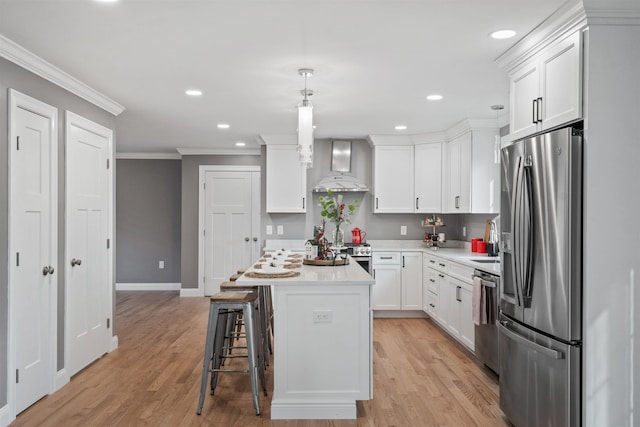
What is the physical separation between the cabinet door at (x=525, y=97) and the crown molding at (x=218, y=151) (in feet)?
17.3


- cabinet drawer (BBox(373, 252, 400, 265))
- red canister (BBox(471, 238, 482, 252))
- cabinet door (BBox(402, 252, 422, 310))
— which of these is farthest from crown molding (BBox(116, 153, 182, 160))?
red canister (BBox(471, 238, 482, 252))

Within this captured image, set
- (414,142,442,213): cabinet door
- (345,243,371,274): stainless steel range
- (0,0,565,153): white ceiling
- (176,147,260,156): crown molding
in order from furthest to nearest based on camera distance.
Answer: (176,147,260,156): crown molding
(414,142,442,213): cabinet door
(345,243,371,274): stainless steel range
(0,0,565,153): white ceiling

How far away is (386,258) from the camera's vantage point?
6246 mm

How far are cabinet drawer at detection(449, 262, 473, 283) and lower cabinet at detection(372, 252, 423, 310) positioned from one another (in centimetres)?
112

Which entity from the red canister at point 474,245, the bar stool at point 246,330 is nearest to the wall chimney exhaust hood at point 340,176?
the red canister at point 474,245

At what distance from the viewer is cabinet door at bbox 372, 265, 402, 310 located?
6.24 meters

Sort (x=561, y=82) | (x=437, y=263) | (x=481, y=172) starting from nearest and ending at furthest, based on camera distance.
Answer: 1. (x=561, y=82)
2. (x=481, y=172)
3. (x=437, y=263)

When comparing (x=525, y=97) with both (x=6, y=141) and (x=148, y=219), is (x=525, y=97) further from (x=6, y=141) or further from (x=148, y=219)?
(x=148, y=219)

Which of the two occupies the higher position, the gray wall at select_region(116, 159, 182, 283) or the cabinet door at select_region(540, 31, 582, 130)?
the cabinet door at select_region(540, 31, 582, 130)

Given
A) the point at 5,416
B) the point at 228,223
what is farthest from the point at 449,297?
the point at 228,223

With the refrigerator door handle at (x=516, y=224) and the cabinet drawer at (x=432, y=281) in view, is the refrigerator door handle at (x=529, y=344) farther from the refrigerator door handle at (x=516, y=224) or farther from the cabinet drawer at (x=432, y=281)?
the cabinet drawer at (x=432, y=281)

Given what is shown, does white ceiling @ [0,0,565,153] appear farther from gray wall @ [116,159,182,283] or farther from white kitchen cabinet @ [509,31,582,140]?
gray wall @ [116,159,182,283]

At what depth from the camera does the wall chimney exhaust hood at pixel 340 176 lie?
6.56m

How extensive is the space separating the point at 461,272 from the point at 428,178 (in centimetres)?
199
